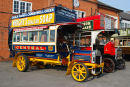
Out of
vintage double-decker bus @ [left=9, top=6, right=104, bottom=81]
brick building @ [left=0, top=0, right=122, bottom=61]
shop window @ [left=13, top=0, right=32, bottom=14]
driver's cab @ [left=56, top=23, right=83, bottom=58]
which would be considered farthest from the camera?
shop window @ [left=13, top=0, right=32, bottom=14]

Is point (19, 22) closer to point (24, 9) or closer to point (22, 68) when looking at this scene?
point (22, 68)

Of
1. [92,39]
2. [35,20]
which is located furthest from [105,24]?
[35,20]

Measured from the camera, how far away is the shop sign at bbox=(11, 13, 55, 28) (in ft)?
23.2

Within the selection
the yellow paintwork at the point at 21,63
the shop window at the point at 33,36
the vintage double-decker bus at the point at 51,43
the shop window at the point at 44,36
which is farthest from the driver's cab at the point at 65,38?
the yellow paintwork at the point at 21,63

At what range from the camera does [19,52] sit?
831 cm

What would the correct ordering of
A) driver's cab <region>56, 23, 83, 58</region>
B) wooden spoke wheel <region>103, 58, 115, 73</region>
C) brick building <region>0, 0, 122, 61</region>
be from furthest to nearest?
brick building <region>0, 0, 122, 61</region> → wooden spoke wheel <region>103, 58, 115, 73</region> → driver's cab <region>56, 23, 83, 58</region>

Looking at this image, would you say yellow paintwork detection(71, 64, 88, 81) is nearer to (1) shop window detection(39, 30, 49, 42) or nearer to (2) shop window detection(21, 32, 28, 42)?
(1) shop window detection(39, 30, 49, 42)

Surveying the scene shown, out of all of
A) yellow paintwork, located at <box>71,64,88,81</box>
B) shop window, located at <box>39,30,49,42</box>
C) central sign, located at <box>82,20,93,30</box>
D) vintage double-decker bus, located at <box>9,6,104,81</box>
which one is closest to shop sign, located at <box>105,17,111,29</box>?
central sign, located at <box>82,20,93,30</box>

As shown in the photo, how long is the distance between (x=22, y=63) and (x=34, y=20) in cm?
248

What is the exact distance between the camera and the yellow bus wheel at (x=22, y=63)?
767 cm

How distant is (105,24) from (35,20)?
7.81m

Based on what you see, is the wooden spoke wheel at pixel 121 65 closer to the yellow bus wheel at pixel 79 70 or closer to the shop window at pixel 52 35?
the yellow bus wheel at pixel 79 70

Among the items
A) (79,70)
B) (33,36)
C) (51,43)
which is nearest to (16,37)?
(33,36)

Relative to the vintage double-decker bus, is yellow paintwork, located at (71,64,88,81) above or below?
below
